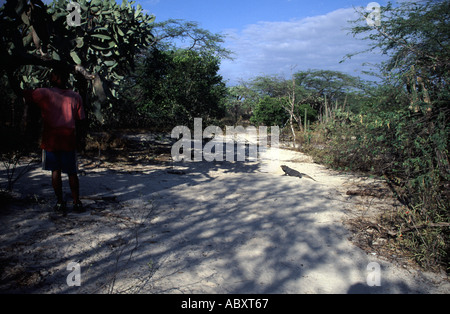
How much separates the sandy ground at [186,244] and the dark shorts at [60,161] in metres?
0.45

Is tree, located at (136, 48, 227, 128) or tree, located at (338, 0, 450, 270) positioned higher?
tree, located at (136, 48, 227, 128)

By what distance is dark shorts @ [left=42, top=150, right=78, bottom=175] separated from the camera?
2.85 metres

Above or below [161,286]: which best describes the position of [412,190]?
above

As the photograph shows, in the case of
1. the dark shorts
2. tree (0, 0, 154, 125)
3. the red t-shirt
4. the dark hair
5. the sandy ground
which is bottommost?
the sandy ground

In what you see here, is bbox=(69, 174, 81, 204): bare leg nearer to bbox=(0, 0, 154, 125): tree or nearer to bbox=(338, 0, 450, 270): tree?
bbox=(0, 0, 154, 125): tree

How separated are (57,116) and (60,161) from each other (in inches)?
17.5

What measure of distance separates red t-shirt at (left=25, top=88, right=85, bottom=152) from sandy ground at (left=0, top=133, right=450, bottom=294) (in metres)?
0.69

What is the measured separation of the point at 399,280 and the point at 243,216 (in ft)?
5.63

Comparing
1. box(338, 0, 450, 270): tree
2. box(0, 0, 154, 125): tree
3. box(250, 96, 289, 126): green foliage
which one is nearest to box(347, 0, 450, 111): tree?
box(338, 0, 450, 270): tree

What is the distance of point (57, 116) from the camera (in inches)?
111

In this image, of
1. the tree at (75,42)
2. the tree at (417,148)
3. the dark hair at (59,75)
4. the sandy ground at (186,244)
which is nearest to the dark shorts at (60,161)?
the sandy ground at (186,244)

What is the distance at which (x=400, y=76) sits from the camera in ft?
11.1
